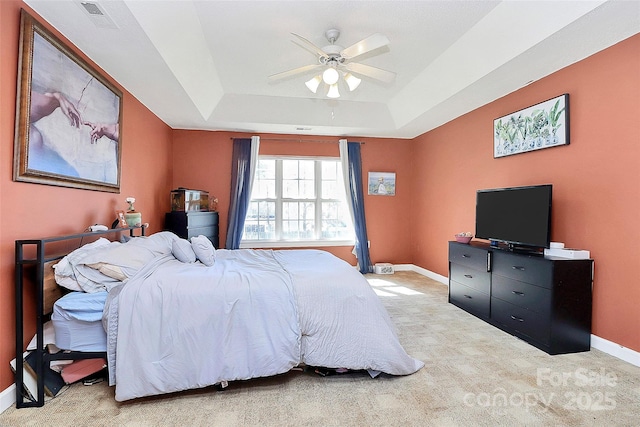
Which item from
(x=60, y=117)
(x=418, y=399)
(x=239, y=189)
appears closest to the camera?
(x=418, y=399)

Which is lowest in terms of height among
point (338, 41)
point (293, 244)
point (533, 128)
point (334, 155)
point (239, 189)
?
point (293, 244)

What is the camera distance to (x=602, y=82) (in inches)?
105

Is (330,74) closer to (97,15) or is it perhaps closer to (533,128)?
(97,15)

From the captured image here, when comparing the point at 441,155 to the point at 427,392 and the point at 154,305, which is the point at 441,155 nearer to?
the point at 427,392

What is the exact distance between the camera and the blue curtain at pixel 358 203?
5.64m

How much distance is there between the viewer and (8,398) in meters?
1.87

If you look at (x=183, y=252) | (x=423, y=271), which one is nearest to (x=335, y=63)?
(x=183, y=252)

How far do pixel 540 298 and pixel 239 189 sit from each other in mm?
4308

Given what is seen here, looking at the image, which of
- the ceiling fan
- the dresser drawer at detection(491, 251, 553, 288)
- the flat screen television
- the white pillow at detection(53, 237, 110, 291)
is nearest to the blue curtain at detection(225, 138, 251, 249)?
the ceiling fan

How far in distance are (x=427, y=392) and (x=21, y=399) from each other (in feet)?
8.14

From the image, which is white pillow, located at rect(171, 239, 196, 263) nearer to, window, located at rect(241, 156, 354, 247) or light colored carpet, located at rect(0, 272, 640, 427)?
light colored carpet, located at rect(0, 272, 640, 427)

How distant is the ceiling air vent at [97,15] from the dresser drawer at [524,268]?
3.78 meters

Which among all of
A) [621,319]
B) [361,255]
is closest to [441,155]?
[361,255]

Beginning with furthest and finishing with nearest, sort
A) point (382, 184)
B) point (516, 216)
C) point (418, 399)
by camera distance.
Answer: point (382, 184), point (516, 216), point (418, 399)
